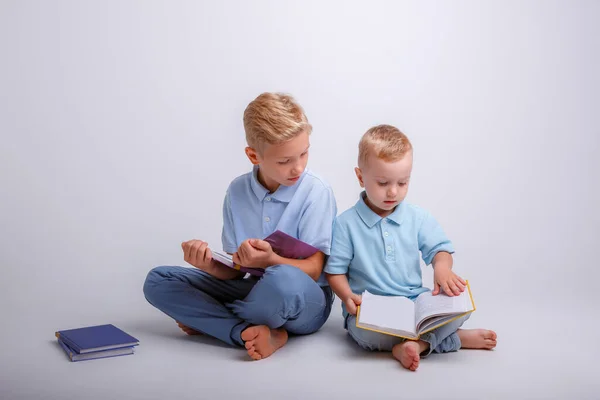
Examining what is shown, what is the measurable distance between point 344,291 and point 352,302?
0.26 feet

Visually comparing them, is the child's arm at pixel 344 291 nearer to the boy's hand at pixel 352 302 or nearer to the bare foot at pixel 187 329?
the boy's hand at pixel 352 302

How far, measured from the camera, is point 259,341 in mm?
2607

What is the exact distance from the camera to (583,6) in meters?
4.59

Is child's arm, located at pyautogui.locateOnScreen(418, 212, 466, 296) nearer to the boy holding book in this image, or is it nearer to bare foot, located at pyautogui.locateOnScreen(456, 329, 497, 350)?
bare foot, located at pyautogui.locateOnScreen(456, 329, 497, 350)

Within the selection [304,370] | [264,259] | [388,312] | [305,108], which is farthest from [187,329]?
[305,108]

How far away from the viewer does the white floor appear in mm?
2293

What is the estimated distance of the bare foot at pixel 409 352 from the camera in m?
2.47

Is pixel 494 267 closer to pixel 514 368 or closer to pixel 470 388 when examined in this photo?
pixel 514 368

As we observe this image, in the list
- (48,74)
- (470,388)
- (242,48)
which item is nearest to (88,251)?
(48,74)

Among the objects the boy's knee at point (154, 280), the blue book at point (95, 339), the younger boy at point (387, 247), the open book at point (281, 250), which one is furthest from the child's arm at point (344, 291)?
the blue book at point (95, 339)

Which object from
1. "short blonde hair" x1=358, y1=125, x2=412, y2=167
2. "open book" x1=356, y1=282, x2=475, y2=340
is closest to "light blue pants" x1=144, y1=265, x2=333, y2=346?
"open book" x1=356, y1=282, x2=475, y2=340

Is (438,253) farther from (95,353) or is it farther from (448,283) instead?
(95,353)

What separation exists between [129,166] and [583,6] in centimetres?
274

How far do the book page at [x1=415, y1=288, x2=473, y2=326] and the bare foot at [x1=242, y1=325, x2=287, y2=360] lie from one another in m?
0.49
